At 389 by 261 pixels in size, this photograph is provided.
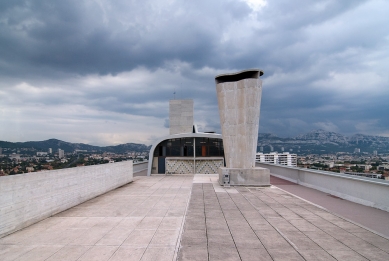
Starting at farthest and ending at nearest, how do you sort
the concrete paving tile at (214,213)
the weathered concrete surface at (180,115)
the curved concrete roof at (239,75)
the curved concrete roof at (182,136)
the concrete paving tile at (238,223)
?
the weathered concrete surface at (180,115), the curved concrete roof at (182,136), the curved concrete roof at (239,75), the concrete paving tile at (214,213), the concrete paving tile at (238,223)

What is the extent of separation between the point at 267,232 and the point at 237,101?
9.46 meters

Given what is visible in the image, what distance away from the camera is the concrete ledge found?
47.9ft

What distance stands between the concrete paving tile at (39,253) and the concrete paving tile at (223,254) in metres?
3.44

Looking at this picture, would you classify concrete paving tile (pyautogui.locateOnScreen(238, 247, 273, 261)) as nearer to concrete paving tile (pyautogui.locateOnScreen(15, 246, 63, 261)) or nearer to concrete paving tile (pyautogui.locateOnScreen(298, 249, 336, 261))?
concrete paving tile (pyautogui.locateOnScreen(298, 249, 336, 261))

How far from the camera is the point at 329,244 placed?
586 cm

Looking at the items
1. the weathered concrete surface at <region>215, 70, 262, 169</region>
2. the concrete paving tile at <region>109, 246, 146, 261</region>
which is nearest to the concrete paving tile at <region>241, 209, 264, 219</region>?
the concrete paving tile at <region>109, 246, 146, 261</region>

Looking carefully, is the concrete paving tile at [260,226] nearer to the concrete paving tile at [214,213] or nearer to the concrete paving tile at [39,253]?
the concrete paving tile at [214,213]

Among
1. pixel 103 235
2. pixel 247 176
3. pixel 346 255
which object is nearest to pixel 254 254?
pixel 346 255

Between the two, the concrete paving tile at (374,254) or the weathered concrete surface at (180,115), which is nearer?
the concrete paving tile at (374,254)

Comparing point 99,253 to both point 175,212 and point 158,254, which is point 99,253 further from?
point 175,212

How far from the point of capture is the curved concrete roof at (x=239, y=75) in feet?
49.4

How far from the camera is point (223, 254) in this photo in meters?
5.30

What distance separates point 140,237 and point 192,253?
165 centimetres

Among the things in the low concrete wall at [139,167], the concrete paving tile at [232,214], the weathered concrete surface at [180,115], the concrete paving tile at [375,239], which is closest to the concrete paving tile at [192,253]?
the concrete paving tile at [232,214]
